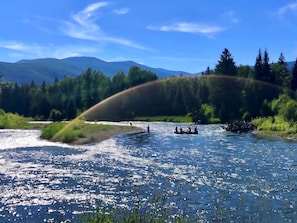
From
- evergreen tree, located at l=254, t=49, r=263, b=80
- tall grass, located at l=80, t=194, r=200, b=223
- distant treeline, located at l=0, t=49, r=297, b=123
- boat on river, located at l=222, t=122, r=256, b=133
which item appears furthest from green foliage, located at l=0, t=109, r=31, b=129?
tall grass, located at l=80, t=194, r=200, b=223

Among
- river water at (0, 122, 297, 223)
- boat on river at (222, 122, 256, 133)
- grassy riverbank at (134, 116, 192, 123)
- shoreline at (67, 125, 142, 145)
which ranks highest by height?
grassy riverbank at (134, 116, 192, 123)

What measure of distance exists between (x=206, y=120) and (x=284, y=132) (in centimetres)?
4694

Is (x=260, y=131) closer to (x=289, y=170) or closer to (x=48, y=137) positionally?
(x=48, y=137)

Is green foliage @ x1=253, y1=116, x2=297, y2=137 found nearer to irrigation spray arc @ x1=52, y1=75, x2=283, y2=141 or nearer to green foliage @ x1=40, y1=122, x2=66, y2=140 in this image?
irrigation spray arc @ x1=52, y1=75, x2=283, y2=141

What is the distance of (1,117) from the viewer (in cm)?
12988

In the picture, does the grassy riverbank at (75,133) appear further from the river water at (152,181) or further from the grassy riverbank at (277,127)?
the grassy riverbank at (277,127)

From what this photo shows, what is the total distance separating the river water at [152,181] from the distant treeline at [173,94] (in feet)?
236

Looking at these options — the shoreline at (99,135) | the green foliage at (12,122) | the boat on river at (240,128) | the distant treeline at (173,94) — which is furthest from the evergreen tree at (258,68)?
the green foliage at (12,122)

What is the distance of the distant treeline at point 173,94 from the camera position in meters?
138

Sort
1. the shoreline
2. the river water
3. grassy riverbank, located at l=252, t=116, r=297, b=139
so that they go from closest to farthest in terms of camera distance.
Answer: the river water, the shoreline, grassy riverbank, located at l=252, t=116, r=297, b=139

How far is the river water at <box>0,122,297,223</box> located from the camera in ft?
96.8

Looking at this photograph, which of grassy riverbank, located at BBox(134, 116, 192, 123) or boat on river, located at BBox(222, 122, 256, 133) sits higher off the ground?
grassy riverbank, located at BBox(134, 116, 192, 123)

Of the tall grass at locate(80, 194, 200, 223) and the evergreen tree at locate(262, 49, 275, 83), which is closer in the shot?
the tall grass at locate(80, 194, 200, 223)

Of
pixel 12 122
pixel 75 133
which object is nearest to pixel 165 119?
pixel 12 122
